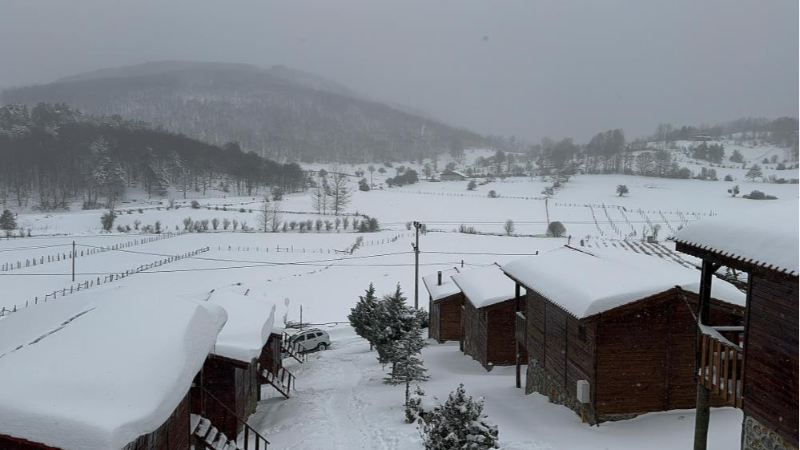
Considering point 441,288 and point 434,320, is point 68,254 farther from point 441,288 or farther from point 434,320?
point 441,288

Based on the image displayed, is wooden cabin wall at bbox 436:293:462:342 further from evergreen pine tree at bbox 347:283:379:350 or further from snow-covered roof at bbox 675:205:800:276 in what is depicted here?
snow-covered roof at bbox 675:205:800:276

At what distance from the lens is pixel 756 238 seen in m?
7.69

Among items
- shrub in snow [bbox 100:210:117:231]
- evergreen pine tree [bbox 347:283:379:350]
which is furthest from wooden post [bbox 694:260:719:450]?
shrub in snow [bbox 100:210:117:231]

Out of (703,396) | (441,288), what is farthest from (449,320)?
(703,396)

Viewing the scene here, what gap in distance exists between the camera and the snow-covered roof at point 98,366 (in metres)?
6.50

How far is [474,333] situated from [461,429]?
53.2 ft

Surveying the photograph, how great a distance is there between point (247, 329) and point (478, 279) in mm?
12105

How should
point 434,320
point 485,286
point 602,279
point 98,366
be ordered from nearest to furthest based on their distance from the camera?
point 98,366
point 602,279
point 485,286
point 434,320

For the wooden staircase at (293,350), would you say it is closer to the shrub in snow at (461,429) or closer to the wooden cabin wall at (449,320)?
the wooden cabin wall at (449,320)

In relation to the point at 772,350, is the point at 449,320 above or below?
below

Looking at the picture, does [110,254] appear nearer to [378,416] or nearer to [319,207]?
[319,207]

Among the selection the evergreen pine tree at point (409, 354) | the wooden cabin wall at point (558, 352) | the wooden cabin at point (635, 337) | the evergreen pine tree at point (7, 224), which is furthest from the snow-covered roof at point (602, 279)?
the evergreen pine tree at point (7, 224)

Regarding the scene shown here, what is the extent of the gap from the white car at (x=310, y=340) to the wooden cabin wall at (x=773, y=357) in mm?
24747

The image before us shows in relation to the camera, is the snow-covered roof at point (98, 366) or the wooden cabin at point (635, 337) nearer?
the snow-covered roof at point (98, 366)
